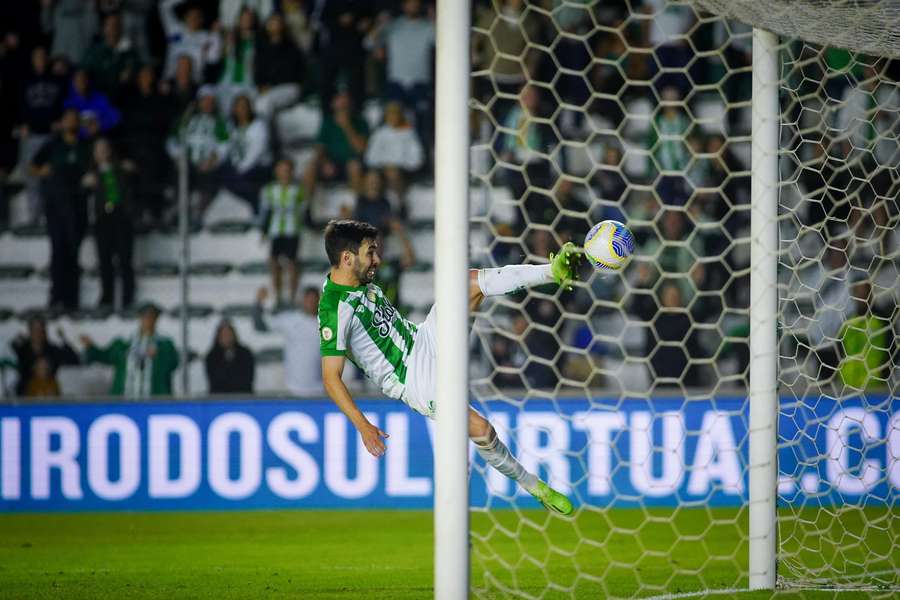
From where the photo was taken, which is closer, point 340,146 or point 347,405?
point 347,405

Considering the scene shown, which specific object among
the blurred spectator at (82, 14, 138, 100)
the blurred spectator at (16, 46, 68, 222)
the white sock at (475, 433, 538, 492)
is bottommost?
the white sock at (475, 433, 538, 492)

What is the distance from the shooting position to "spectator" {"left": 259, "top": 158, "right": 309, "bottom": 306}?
25.5 ft

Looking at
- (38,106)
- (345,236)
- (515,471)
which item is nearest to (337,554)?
(515,471)

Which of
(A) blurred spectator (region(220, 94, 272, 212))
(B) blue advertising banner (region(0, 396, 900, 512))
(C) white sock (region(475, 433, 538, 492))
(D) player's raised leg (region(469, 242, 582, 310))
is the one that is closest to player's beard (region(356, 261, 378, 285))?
(D) player's raised leg (region(469, 242, 582, 310))

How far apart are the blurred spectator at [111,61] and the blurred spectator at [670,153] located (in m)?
3.86

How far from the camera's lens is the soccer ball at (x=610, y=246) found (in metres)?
4.12

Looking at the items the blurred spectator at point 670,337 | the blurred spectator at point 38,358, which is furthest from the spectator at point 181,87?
the blurred spectator at point 670,337

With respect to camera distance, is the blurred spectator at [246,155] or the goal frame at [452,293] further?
the blurred spectator at [246,155]

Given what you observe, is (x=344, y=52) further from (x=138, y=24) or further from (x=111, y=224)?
(x=111, y=224)

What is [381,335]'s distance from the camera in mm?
4688

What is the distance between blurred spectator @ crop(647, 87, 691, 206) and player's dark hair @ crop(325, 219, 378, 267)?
3.07 meters

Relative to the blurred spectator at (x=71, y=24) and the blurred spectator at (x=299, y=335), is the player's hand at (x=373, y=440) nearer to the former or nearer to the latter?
the blurred spectator at (x=299, y=335)

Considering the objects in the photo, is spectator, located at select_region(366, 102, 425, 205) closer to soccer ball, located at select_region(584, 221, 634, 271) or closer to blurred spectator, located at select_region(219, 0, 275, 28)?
blurred spectator, located at select_region(219, 0, 275, 28)

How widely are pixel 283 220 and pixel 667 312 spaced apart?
268 cm
